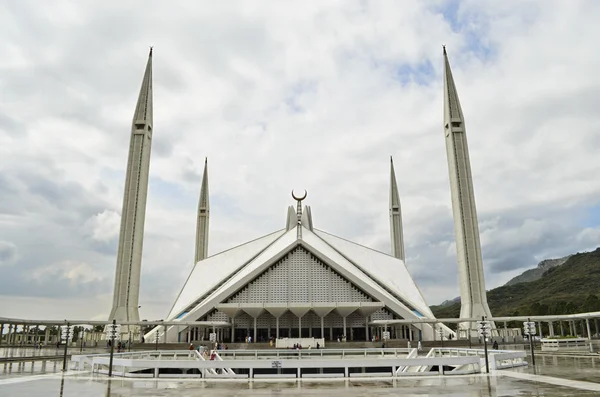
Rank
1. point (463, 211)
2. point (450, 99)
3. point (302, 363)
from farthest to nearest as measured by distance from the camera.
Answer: point (450, 99) < point (463, 211) < point (302, 363)

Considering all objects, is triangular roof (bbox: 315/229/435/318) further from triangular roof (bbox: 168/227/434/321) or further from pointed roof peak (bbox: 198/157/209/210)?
pointed roof peak (bbox: 198/157/209/210)

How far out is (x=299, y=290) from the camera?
3531 centimetres

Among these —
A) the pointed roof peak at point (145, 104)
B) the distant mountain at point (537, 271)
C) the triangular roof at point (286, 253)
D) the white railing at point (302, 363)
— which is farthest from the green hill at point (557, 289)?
the distant mountain at point (537, 271)

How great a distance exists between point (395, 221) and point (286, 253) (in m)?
28.4

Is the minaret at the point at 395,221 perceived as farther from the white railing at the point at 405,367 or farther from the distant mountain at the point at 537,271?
the distant mountain at the point at 537,271

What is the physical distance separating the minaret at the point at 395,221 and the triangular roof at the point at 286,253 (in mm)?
11598

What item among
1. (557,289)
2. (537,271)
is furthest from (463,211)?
(537,271)

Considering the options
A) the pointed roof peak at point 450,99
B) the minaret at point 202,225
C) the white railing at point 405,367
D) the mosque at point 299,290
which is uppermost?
the pointed roof peak at point 450,99

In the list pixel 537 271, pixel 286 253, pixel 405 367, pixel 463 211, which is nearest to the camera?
pixel 405 367

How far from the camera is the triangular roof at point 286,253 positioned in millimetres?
33938

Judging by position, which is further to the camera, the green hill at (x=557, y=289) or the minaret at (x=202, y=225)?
the green hill at (x=557, y=289)

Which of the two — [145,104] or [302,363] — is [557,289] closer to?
[145,104]

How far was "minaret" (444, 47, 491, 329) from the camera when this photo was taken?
112 ft

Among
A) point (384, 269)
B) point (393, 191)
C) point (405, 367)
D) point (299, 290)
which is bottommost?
point (405, 367)
